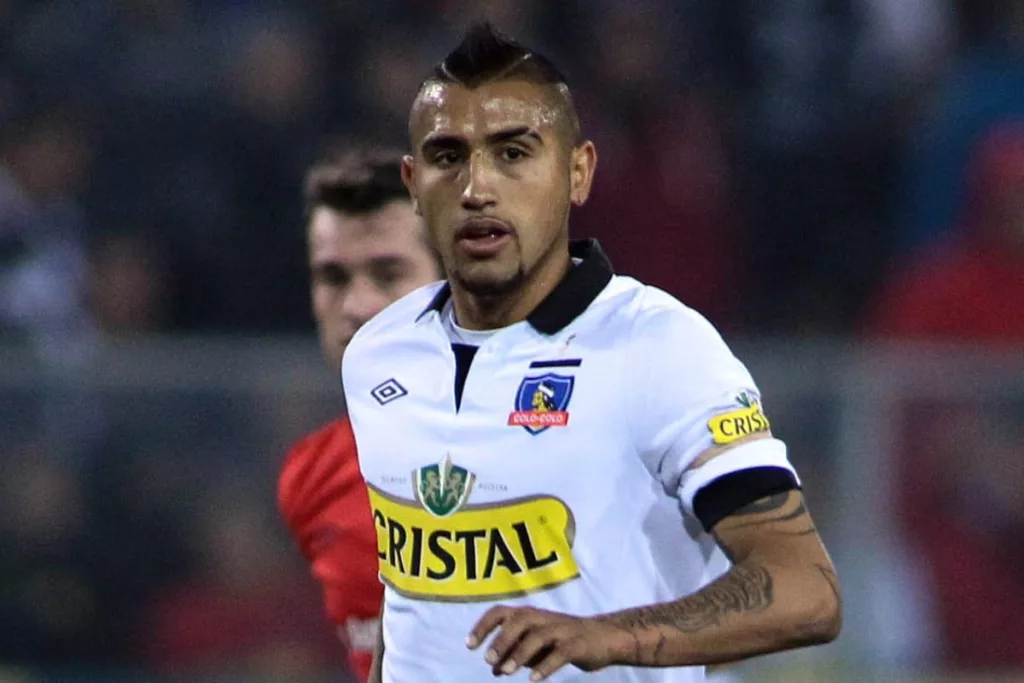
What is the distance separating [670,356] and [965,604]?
3214 mm

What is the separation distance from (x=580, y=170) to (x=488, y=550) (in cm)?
63

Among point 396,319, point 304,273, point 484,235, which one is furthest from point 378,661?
point 304,273

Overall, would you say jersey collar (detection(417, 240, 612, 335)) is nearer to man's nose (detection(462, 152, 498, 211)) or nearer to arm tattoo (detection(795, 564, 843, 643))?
man's nose (detection(462, 152, 498, 211))

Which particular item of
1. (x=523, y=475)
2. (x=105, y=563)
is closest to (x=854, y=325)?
(x=105, y=563)

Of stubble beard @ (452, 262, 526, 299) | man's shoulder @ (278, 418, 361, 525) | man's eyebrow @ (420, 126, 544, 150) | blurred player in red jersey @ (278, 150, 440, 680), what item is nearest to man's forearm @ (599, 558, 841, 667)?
stubble beard @ (452, 262, 526, 299)

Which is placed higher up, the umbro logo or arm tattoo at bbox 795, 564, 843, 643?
the umbro logo

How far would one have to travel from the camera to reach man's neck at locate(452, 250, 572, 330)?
119 inches

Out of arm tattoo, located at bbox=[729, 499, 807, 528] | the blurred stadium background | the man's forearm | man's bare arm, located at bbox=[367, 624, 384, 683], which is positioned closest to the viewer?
the man's forearm

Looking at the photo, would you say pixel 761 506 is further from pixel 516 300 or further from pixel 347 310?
pixel 347 310

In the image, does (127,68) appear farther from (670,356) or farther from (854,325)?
(670,356)

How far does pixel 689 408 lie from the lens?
2.69 m

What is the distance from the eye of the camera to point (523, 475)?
2.84 m

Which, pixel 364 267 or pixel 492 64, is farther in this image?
pixel 364 267

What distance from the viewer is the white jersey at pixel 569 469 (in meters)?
2.73
